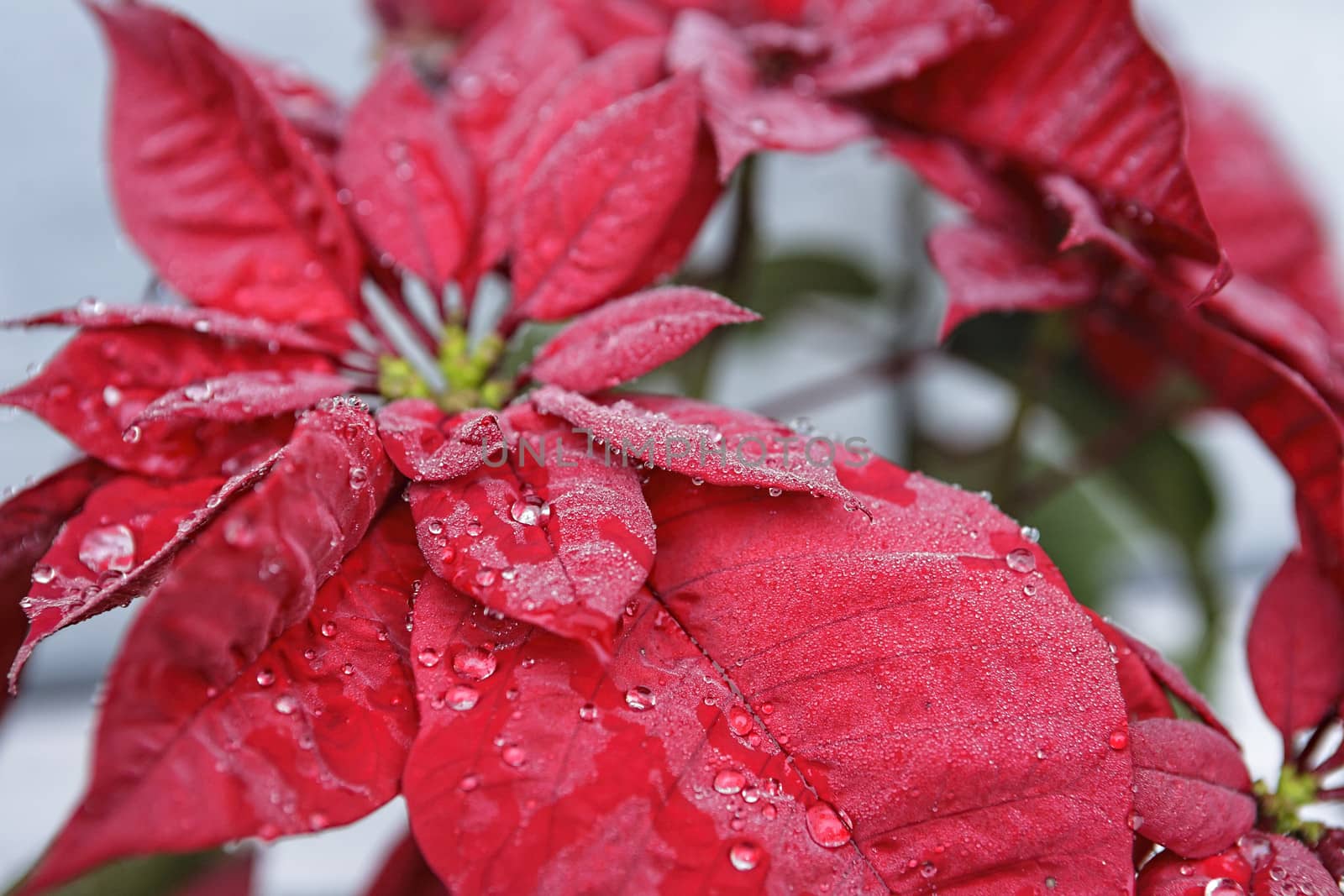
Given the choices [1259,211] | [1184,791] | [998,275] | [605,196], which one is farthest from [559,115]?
[1259,211]

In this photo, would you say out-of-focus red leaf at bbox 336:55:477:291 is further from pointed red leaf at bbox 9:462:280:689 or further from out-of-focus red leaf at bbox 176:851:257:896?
out-of-focus red leaf at bbox 176:851:257:896

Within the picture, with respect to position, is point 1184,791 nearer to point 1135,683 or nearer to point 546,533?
point 1135,683

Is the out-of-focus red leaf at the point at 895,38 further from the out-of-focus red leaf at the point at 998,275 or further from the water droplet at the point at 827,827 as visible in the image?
the water droplet at the point at 827,827

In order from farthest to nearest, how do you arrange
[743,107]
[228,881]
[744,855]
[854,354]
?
[854,354] < [228,881] < [743,107] < [744,855]

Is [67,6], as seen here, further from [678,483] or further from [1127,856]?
[1127,856]

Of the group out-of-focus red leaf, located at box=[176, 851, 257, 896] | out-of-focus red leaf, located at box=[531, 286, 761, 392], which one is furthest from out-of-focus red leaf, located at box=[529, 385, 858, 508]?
out-of-focus red leaf, located at box=[176, 851, 257, 896]

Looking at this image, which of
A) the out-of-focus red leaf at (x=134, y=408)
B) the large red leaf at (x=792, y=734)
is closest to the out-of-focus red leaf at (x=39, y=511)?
the out-of-focus red leaf at (x=134, y=408)

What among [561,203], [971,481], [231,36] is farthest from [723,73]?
[231,36]
